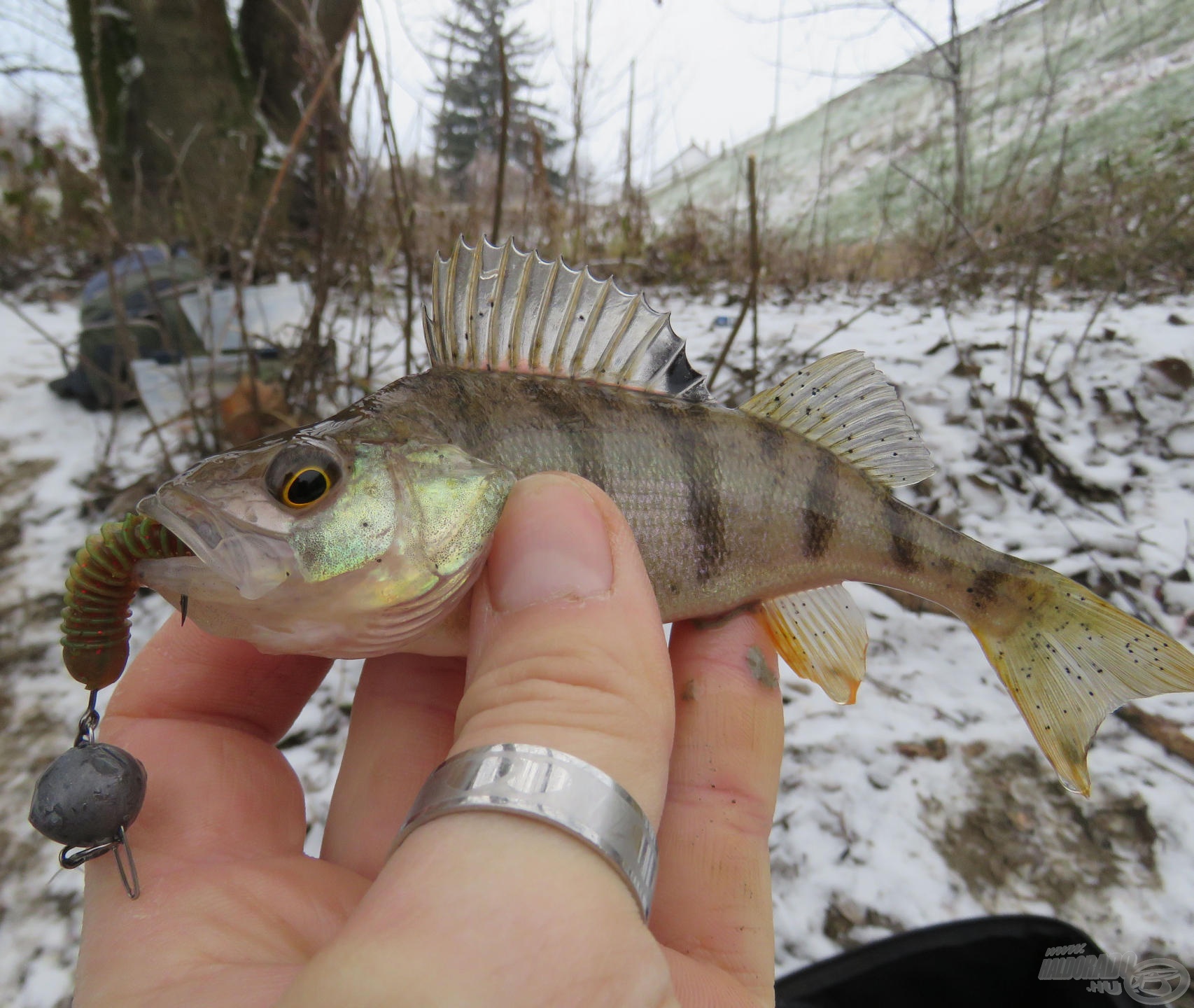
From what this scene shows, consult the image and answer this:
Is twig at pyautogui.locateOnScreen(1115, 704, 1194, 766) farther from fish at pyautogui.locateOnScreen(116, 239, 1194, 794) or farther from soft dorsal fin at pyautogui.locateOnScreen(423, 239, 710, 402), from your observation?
soft dorsal fin at pyautogui.locateOnScreen(423, 239, 710, 402)

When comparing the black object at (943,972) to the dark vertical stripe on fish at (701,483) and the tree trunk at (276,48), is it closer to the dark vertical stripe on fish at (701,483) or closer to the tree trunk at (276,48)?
the dark vertical stripe on fish at (701,483)

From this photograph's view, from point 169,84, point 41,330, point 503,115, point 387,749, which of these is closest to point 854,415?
point 387,749

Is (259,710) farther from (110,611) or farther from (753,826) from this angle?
(753,826)

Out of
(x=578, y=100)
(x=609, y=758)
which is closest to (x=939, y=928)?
(x=609, y=758)

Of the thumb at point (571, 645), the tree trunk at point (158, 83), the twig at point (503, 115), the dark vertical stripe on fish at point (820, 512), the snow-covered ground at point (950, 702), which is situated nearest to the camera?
the thumb at point (571, 645)

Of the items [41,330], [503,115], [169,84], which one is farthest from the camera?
[169,84]

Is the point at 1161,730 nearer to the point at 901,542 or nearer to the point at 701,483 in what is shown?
the point at 901,542

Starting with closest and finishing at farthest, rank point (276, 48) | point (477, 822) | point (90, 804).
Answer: point (477, 822) < point (90, 804) < point (276, 48)

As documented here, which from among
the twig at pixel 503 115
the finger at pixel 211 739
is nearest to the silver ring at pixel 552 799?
the finger at pixel 211 739
